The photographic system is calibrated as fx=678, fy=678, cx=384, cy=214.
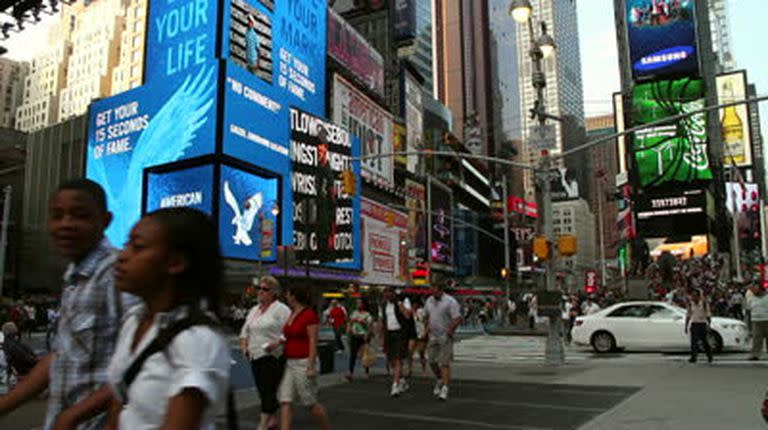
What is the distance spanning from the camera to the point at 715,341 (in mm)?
18125

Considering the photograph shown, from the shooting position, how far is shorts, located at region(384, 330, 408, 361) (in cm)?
1214

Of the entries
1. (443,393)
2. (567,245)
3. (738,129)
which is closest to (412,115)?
(738,129)

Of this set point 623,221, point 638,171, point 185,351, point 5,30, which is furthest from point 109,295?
point 623,221

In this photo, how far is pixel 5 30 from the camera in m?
21.2

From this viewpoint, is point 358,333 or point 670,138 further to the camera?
point 670,138

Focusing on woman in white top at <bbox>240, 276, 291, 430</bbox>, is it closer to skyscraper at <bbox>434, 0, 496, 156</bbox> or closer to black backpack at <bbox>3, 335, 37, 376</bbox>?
black backpack at <bbox>3, 335, 37, 376</bbox>

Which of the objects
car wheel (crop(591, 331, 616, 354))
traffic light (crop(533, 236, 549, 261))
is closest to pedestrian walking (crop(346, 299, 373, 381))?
traffic light (crop(533, 236, 549, 261))

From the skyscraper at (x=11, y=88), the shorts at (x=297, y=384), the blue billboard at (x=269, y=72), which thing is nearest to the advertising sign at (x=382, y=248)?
the blue billboard at (x=269, y=72)

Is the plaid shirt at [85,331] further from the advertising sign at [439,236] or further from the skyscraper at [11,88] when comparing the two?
the skyscraper at [11,88]

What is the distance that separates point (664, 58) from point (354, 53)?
105 ft

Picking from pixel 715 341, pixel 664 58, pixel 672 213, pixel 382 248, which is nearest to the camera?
pixel 715 341

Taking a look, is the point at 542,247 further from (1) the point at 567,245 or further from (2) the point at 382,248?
(2) the point at 382,248

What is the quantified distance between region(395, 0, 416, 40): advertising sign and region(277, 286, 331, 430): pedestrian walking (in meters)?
88.9

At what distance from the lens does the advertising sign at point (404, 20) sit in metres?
93.4
